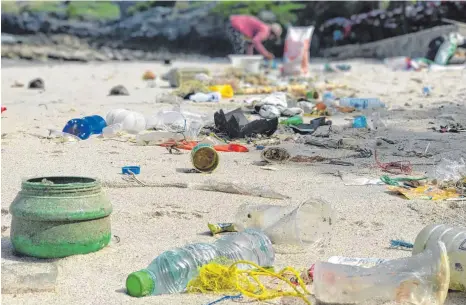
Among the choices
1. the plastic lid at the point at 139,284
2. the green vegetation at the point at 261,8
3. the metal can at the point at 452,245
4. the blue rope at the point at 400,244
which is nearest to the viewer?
the plastic lid at the point at 139,284

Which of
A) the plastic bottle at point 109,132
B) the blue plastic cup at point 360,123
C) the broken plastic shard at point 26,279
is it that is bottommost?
the blue plastic cup at point 360,123

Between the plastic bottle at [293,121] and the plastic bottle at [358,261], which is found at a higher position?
the plastic bottle at [358,261]

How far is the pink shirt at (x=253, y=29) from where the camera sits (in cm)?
2347

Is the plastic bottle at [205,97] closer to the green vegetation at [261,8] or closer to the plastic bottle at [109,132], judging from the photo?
the plastic bottle at [109,132]

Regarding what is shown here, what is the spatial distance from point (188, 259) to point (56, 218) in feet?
2.15

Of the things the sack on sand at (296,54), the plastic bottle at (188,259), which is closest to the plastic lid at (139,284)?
the plastic bottle at (188,259)

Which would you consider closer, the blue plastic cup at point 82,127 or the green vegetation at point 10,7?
the blue plastic cup at point 82,127

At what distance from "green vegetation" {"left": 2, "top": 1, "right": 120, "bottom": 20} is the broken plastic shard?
30.8 m

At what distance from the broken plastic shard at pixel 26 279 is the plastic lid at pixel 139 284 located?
0.34 metres

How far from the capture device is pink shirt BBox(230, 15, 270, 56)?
77.0 ft

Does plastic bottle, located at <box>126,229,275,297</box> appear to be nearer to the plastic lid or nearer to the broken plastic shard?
the plastic lid

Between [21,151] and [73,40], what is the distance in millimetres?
24995

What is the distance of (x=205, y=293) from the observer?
3445mm

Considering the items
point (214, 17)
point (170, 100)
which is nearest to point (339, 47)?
point (214, 17)
